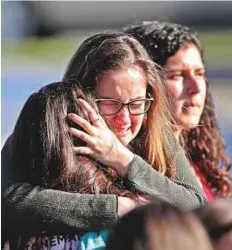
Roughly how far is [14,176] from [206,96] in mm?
443

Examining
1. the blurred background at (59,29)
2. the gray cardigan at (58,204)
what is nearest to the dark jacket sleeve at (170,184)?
the gray cardigan at (58,204)

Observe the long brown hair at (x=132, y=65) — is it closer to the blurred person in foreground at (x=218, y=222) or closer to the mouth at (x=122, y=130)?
the mouth at (x=122, y=130)

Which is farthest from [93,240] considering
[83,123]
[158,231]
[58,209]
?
[158,231]

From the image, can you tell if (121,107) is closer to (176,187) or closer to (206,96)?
(176,187)

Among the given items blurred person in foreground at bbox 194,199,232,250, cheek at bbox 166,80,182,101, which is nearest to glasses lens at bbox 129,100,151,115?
cheek at bbox 166,80,182,101

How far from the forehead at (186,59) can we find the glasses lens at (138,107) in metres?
0.17

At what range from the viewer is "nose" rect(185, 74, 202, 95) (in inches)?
49.5

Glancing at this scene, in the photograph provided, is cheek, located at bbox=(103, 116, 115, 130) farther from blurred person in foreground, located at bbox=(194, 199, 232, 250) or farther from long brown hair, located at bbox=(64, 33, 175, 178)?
blurred person in foreground, located at bbox=(194, 199, 232, 250)

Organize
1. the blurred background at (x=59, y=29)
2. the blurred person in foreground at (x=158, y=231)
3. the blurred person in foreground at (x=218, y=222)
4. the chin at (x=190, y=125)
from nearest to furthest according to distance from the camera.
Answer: the blurred person in foreground at (x=158, y=231), the blurred person in foreground at (x=218, y=222), the blurred background at (x=59, y=29), the chin at (x=190, y=125)

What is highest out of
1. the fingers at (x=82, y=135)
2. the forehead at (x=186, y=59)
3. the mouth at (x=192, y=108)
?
the forehead at (x=186, y=59)

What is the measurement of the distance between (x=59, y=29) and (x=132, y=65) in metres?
0.18

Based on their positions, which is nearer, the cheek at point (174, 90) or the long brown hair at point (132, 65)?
the long brown hair at point (132, 65)

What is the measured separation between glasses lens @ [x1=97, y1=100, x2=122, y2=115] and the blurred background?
5.0 inches

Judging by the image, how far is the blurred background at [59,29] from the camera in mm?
1165
